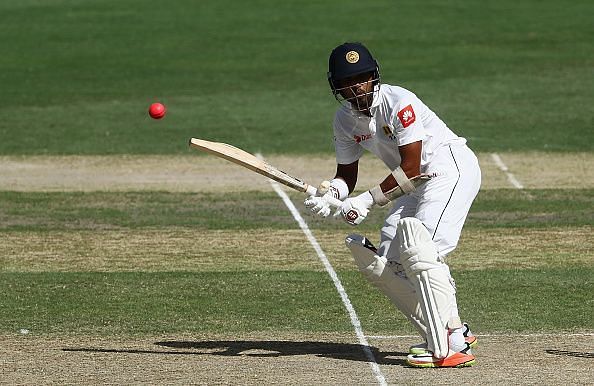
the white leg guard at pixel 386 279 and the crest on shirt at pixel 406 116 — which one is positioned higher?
the crest on shirt at pixel 406 116

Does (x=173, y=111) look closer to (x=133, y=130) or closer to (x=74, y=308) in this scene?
(x=133, y=130)

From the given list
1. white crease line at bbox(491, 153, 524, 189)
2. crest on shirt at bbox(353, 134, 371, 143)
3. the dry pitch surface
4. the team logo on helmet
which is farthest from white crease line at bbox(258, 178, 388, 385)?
white crease line at bbox(491, 153, 524, 189)

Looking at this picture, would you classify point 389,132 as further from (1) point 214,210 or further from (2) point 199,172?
(2) point 199,172

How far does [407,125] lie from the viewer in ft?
26.9

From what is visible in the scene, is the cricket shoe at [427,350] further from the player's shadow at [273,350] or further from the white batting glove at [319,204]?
the white batting glove at [319,204]

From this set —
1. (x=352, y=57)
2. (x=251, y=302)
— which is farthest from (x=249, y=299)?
(x=352, y=57)

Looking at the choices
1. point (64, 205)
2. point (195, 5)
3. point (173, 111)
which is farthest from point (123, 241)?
point (195, 5)

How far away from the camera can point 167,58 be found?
2922 centimetres

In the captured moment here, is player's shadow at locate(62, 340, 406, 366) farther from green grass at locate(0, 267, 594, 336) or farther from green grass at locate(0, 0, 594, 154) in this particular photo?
green grass at locate(0, 0, 594, 154)

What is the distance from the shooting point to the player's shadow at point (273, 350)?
842 centimetres

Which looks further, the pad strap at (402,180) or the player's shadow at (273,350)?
the player's shadow at (273,350)

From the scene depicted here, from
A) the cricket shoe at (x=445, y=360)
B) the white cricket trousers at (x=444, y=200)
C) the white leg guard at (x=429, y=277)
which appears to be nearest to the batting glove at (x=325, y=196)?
the white cricket trousers at (x=444, y=200)

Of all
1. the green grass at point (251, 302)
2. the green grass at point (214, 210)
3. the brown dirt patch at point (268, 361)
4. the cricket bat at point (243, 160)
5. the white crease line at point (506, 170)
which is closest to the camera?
the brown dirt patch at point (268, 361)

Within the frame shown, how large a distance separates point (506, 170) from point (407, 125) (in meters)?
9.89
